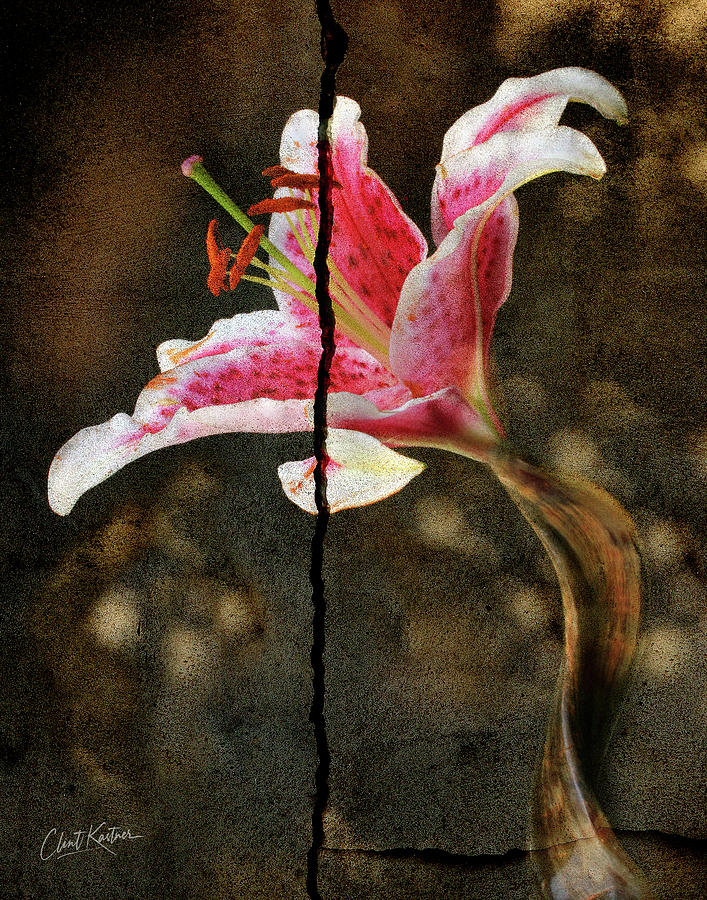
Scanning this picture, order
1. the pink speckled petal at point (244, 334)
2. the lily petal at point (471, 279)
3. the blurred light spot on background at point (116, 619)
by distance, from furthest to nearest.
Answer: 1. the blurred light spot on background at point (116, 619)
2. the pink speckled petal at point (244, 334)
3. the lily petal at point (471, 279)

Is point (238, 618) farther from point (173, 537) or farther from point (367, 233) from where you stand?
point (367, 233)

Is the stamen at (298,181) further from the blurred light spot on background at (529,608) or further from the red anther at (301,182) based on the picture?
the blurred light spot on background at (529,608)

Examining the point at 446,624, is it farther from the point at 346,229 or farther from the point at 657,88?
the point at 657,88

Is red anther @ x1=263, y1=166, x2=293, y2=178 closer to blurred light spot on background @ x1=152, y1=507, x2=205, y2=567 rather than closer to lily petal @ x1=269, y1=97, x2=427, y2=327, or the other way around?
lily petal @ x1=269, y1=97, x2=427, y2=327
